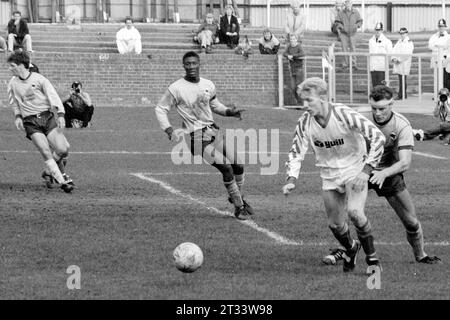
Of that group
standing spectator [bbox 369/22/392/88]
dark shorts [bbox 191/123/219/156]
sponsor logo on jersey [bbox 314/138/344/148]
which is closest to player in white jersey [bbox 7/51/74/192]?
dark shorts [bbox 191/123/219/156]

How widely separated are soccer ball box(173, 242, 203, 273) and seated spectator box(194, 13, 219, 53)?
27.4 metres

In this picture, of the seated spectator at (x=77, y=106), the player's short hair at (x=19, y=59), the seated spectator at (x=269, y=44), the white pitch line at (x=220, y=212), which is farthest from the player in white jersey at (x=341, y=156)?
the seated spectator at (x=269, y=44)

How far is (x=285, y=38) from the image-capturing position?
40.1m

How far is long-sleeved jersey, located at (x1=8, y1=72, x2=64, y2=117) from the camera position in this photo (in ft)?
65.5

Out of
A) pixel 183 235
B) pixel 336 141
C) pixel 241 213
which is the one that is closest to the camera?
pixel 336 141

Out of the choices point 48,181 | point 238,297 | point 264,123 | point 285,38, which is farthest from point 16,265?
point 285,38

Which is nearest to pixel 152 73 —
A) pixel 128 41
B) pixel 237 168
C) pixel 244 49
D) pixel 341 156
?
pixel 128 41

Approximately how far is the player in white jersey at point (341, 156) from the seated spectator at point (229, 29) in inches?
1023

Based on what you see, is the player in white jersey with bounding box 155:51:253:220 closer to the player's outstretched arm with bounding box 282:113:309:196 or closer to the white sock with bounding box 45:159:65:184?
the white sock with bounding box 45:159:65:184

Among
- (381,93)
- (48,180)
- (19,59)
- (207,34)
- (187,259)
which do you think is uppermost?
(207,34)

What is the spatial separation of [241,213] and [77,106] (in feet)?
37.9

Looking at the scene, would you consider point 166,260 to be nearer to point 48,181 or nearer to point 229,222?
point 229,222

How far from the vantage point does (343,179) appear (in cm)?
1300

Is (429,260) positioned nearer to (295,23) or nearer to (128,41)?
(295,23)
